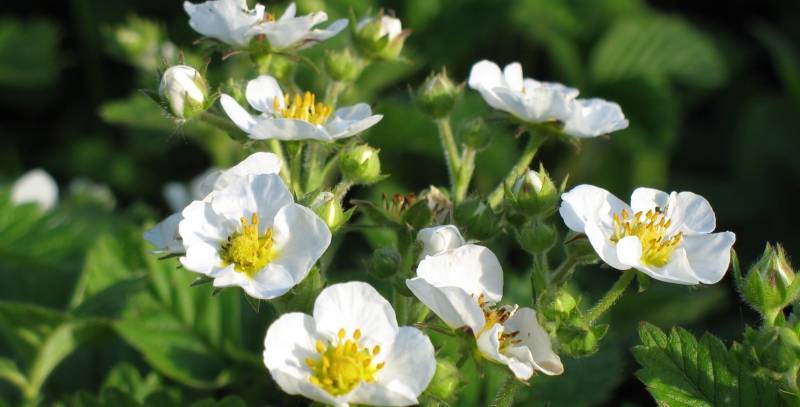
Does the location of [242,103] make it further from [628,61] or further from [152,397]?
[628,61]

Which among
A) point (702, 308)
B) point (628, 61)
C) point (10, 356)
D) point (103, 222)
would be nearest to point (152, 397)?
point (10, 356)

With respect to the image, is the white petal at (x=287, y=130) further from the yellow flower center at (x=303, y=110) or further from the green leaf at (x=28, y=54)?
the green leaf at (x=28, y=54)

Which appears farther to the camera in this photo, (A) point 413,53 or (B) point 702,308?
(A) point 413,53

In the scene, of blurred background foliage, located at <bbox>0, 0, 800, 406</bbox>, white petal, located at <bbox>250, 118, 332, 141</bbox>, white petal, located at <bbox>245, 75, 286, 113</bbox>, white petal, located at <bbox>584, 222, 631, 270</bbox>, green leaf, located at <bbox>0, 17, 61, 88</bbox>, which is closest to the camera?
white petal, located at <bbox>584, 222, 631, 270</bbox>

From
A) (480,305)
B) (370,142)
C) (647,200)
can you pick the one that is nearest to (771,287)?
(647,200)

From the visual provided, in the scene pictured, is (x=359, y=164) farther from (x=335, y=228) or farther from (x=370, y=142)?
(x=370, y=142)

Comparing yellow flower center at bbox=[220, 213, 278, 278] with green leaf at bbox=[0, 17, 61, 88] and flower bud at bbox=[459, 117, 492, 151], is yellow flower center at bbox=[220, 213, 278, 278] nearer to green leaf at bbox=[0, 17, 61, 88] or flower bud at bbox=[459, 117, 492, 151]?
flower bud at bbox=[459, 117, 492, 151]

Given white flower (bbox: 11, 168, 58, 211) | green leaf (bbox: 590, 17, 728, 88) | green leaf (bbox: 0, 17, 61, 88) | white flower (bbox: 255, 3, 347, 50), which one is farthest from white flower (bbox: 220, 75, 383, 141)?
green leaf (bbox: 590, 17, 728, 88)

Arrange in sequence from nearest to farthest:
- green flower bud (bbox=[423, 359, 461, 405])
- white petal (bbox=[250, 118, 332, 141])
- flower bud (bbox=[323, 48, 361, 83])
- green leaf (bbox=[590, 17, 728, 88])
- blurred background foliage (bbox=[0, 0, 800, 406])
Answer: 1. green flower bud (bbox=[423, 359, 461, 405])
2. white petal (bbox=[250, 118, 332, 141])
3. flower bud (bbox=[323, 48, 361, 83])
4. blurred background foliage (bbox=[0, 0, 800, 406])
5. green leaf (bbox=[590, 17, 728, 88])
